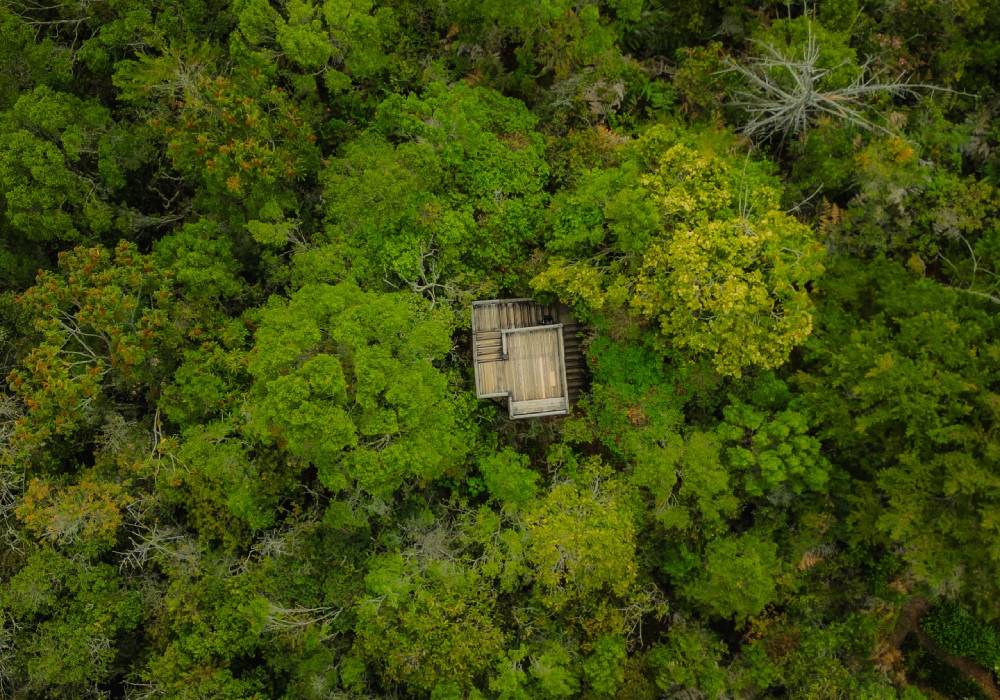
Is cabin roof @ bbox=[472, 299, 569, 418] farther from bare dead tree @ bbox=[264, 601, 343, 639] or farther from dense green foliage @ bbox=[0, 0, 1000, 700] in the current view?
bare dead tree @ bbox=[264, 601, 343, 639]

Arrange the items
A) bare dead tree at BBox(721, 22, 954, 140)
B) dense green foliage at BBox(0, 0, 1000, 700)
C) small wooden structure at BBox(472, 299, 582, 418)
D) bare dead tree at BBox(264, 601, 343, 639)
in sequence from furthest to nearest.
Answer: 1. small wooden structure at BBox(472, 299, 582, 418)
2. bare dead tree at BBox(721, 22, 954, 140)
3. bare dead tree at BBox(264, 601, 343, 639)
4. dense green foliage at BBox(0, 0, 1000, 700)

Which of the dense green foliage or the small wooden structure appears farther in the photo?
the small wooden structure

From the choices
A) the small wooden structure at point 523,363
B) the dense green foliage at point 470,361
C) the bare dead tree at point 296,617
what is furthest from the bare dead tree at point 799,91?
the bare dead tree at point 296,617

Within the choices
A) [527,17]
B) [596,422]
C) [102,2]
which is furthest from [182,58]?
[596,422]

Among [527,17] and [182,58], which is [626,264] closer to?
[527,17]

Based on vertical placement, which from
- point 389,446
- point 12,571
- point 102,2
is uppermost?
point 102,2

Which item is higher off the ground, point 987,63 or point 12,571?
point 987,63

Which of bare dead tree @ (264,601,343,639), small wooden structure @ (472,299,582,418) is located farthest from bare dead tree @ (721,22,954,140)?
bare dead tree @ (264,601,343,639)

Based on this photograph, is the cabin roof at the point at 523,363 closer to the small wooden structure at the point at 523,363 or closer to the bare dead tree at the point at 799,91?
the small wooden structure at the point at 523,363

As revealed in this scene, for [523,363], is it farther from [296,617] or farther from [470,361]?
[296,617]
